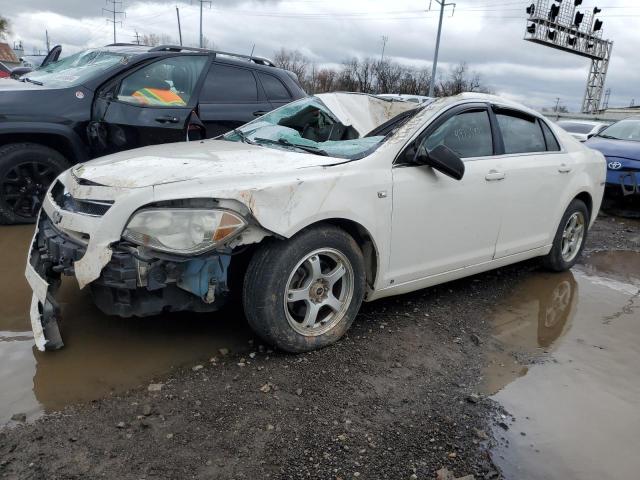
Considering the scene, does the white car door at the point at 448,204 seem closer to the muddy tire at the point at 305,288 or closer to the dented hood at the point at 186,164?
the muddy tire at the point at 305,288

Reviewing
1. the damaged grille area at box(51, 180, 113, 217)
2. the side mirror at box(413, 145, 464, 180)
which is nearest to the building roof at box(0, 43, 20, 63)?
the damaged grille area at box(51, 180, 113, 217)

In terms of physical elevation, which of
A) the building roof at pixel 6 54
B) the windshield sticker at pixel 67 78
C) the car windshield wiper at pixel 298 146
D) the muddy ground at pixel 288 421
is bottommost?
the building roof at pixel 6 54

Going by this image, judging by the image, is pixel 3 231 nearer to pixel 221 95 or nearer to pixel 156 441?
pixel 221 95

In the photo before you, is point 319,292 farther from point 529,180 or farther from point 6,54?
point 6,54

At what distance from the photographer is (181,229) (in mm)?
2836

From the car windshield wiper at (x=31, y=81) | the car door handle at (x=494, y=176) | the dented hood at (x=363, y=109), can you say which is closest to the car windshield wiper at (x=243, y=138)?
the dented hood at (x=363, y=109)

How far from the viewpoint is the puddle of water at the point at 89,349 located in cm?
284

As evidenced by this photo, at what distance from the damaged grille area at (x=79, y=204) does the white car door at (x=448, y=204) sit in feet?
5.64

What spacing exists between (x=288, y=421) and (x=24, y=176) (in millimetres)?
4037

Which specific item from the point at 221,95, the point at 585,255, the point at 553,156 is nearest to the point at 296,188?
the point at 553,156

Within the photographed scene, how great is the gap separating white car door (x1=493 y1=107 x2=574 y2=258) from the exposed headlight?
7.84ft

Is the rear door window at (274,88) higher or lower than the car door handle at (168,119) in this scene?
higher

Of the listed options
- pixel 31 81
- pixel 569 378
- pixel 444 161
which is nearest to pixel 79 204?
pixel 444 161

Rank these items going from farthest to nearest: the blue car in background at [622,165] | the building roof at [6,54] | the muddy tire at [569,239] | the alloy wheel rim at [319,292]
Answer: the building roof at [6,54] → the blue car in background at [622,165] → the muddy tire at [569,239] → the alloy wheel rim at [319,292]
